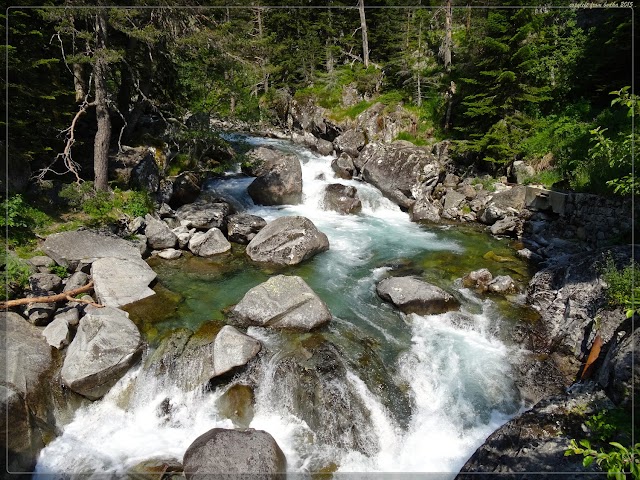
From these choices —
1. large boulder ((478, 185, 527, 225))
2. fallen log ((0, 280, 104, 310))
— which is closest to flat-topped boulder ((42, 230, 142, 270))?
fallen log ((0, 280, 104, 310))

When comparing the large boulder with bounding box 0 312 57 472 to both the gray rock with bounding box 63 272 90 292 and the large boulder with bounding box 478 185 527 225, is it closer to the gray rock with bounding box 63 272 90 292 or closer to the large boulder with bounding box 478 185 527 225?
the gray rock with bounding box 63 272 90 292

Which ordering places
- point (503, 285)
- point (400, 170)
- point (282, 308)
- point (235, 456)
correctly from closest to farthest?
point (235, 456) → point (282, 308) → point (503, 285) → point (400, 170)

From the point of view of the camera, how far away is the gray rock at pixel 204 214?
15.8m

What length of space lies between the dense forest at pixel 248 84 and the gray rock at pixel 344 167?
4820mm

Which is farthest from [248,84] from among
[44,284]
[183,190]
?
[44,284]

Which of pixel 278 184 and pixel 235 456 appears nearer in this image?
pixel 235 456

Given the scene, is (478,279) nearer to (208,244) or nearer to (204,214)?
(208,244)

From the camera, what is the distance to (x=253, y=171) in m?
21.8

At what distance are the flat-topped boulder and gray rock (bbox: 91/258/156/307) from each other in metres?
0.62

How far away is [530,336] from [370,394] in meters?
4.78

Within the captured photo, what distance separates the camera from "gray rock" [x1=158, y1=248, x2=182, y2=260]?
13.6 meters

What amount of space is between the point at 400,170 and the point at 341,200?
3.99 m

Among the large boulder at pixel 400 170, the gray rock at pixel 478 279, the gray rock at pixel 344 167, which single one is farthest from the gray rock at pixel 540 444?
the gray rock at pixel 344 167

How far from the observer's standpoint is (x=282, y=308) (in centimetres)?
998
